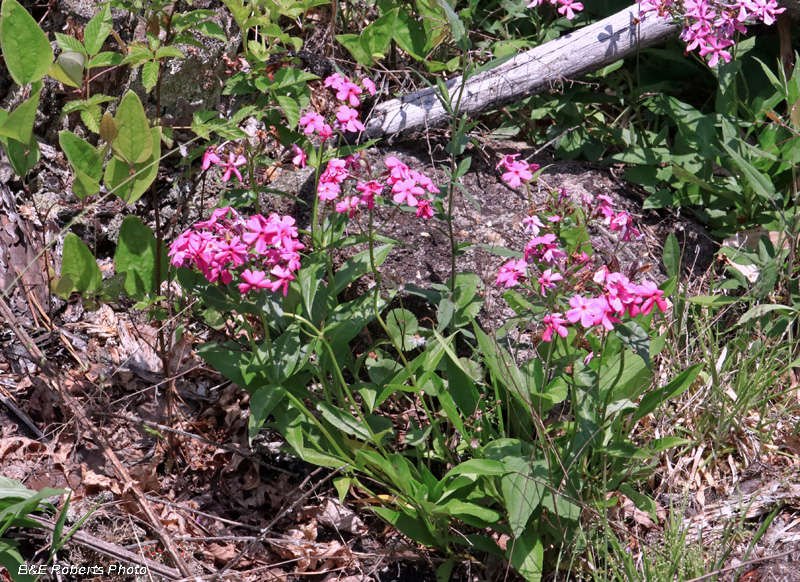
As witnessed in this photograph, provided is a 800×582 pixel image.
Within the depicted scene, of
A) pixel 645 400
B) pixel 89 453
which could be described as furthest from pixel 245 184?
pixel 645 400

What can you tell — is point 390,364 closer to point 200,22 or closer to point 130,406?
point 130,406

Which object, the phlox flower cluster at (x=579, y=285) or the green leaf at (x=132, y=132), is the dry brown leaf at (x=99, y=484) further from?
the phlox flower cluster at (x=579, y=285)

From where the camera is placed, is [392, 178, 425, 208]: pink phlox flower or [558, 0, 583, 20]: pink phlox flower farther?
[558, 0, 583, 20]: pink phlox flower

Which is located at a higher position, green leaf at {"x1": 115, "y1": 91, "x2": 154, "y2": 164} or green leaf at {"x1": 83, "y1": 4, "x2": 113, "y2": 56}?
green leaf at {"x1": 83, "y1": 4, "x2": 113, "y2": 56}

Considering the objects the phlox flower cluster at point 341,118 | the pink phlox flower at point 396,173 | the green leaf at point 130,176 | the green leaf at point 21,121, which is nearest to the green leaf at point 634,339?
the pink phlox flower at point 396,173

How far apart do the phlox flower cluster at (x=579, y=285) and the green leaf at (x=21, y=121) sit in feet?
4.45

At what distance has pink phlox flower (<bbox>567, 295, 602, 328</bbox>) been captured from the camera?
161 cm

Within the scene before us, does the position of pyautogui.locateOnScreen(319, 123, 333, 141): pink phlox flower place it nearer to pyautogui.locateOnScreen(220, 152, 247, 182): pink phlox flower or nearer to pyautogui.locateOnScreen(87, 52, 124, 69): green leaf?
pyautogui.locateOnScreen(220, 152, 247, 182): pink phlox flower

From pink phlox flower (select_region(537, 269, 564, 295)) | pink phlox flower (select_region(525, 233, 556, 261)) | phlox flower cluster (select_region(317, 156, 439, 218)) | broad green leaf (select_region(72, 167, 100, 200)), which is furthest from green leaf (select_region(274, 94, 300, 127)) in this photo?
pink phlox flower (select_region(537, 269, 564, 295))

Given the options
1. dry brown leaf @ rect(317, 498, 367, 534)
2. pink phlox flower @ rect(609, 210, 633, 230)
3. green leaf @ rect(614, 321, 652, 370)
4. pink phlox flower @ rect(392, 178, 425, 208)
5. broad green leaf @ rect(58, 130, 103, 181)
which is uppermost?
broad green leaf @ rect(58, 130, 103, 181)

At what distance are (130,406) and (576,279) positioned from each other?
5.91ft

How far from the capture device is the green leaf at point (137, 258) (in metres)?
2.23

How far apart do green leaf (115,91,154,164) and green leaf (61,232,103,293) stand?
14.3 inches

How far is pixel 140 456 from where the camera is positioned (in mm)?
2510
